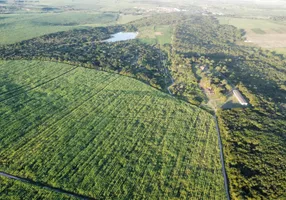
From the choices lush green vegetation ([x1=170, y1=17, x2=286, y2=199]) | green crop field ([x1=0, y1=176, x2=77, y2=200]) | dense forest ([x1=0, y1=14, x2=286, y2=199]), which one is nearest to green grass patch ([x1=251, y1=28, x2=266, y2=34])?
dense forest ([x1=0, y1=14, x2=286, y2=199])

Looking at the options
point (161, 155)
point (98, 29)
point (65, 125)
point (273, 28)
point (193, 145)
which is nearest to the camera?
point (161, 155)

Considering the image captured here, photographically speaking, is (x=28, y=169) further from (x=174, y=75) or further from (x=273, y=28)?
(x=273, y=28)

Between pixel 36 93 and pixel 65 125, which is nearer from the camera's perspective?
pixel 65 125

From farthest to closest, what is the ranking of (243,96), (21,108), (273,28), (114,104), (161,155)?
(273,28)
(243,96)
(114,104)
(21,108)
(161,155)

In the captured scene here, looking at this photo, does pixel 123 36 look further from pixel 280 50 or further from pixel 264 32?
pixel 264 32

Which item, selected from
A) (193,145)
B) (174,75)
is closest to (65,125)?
(193,145)

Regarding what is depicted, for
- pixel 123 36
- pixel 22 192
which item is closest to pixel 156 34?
pixel 123 36

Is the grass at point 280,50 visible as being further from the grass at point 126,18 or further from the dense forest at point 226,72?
the grass at point 126,18
